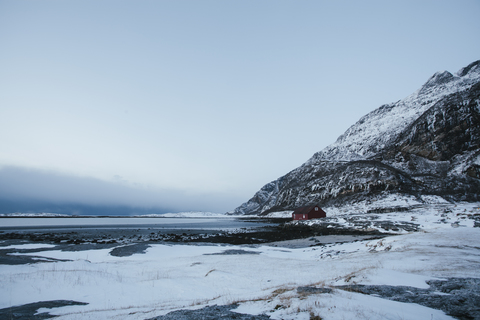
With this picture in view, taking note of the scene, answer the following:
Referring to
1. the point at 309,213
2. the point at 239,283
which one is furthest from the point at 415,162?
the point at 239,283

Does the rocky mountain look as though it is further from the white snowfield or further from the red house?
the white snowfield

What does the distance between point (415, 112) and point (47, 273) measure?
162 meters

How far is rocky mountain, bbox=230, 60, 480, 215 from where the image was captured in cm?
8031

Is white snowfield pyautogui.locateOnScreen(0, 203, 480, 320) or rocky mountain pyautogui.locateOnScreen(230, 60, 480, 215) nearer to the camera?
white snowfield pyautogui.locateOnScreen(0, 203, 480, 320)

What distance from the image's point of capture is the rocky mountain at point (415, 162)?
80.3 m

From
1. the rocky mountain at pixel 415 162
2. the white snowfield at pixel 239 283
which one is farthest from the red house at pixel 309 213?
the white snowfield at pixel 239 283

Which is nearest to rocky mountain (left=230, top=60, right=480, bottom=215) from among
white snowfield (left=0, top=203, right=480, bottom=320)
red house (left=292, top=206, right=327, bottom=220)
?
red house (left=292, top=206, right=327, bottom=220)

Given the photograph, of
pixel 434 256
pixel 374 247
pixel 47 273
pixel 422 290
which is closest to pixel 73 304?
pixel 47 273

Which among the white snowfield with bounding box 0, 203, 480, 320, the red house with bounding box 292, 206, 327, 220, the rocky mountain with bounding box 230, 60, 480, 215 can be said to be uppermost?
the rocky mountain with bounding box 230, 60, 480, 215

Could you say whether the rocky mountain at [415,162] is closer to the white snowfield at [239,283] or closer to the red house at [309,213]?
the red house at [309,213]

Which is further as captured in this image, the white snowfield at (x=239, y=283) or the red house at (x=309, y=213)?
the red house at (x=309, y=213)

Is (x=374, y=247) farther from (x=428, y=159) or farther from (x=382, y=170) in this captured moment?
(x=428, y=159)

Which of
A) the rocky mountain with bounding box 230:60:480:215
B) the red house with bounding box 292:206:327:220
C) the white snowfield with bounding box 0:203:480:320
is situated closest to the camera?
the white snowfield with bounding box 0:203:480:320

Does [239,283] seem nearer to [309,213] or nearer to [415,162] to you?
[309,213]
